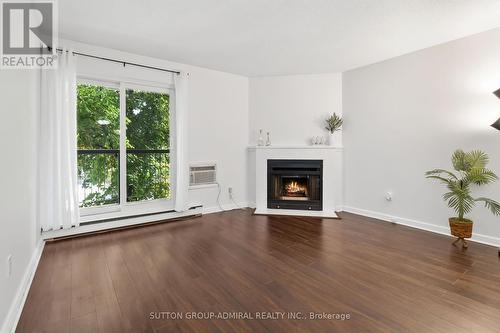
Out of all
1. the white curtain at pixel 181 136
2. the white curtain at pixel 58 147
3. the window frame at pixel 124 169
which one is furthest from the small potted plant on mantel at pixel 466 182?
the white curtain at pixel 58 147

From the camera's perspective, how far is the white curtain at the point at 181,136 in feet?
12.8

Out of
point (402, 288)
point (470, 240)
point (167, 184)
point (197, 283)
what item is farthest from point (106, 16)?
point (470, 240)

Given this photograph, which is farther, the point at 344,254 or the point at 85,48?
the point at 85,48

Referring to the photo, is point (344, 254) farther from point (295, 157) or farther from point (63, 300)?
point (63, 300)

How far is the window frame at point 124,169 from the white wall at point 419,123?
10.2 feet

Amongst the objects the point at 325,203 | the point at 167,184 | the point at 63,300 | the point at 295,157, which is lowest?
the point at 63,300

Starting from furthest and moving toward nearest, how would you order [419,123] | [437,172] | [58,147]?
[419,123], [437,172], [58,147]

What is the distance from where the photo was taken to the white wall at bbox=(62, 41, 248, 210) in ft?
13.5

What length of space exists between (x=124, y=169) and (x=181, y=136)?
98 centimetres

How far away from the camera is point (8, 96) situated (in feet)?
5.61

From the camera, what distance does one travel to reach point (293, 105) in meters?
4.63

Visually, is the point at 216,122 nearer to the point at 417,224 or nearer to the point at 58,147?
the point at 58,147

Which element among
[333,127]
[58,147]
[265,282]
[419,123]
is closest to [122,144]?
[58,147]

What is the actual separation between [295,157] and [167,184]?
2.29 meters
